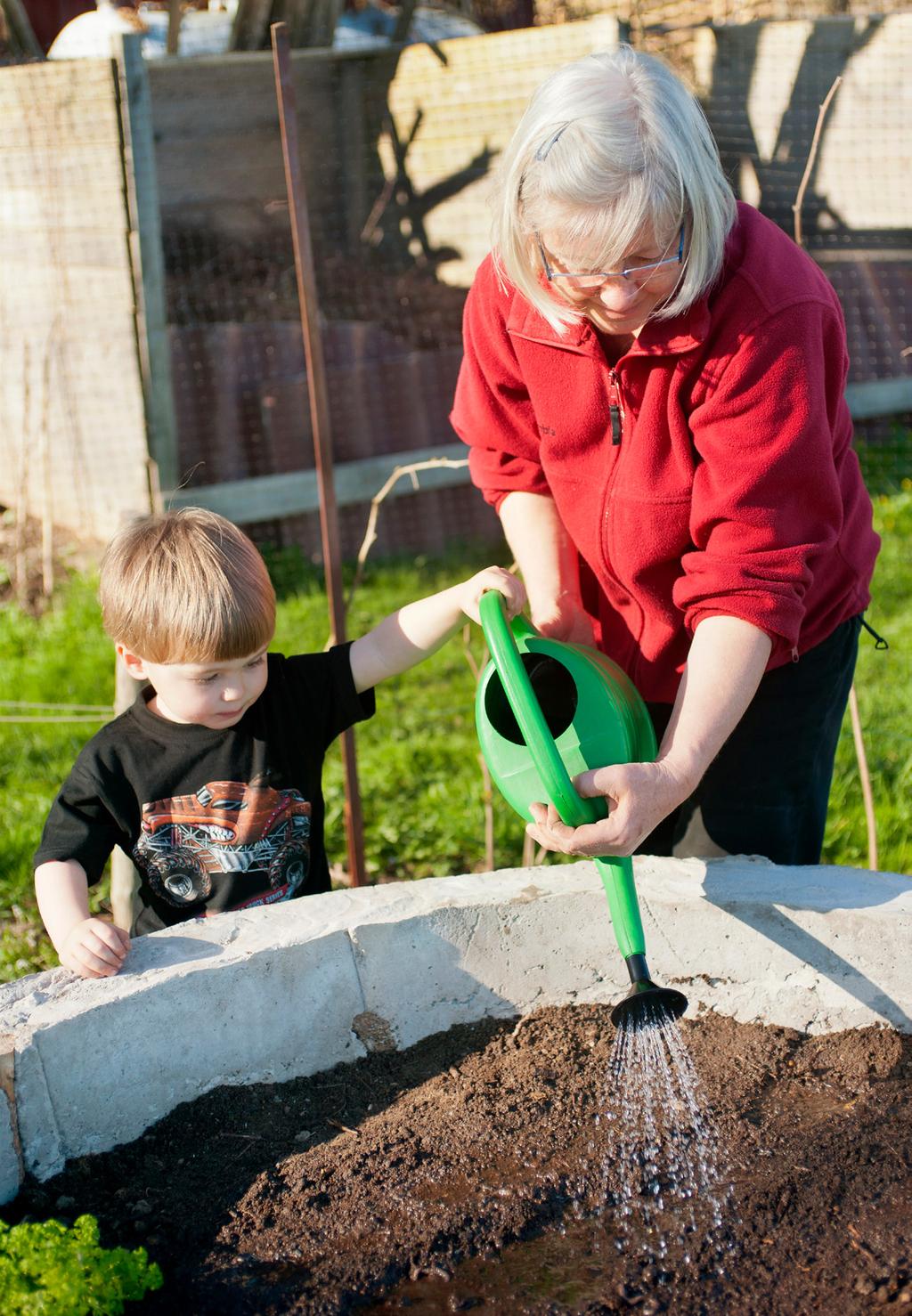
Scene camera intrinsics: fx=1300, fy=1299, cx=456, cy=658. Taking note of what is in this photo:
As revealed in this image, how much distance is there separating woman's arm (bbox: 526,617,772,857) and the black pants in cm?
36

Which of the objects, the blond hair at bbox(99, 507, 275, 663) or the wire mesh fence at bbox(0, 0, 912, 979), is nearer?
the blond hair at bbox(99, 507, 275, 663)

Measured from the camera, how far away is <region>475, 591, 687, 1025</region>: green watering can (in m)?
1.55

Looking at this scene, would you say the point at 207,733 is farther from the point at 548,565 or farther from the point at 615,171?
the point at 615,171

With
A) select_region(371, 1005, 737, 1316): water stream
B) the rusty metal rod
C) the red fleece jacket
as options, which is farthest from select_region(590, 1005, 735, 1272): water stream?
the rusty metal rod

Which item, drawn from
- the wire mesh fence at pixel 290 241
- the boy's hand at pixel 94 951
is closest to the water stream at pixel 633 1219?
the boy's hand at pixel 94 951

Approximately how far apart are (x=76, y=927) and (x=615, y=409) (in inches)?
41.0

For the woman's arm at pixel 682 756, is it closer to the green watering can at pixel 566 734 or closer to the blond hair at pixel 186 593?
the green watering can at pixel 566 734

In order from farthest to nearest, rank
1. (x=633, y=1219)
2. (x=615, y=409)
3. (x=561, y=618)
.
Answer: (x=561, y=618), (x=615, y=409), (x=633, y=1219)

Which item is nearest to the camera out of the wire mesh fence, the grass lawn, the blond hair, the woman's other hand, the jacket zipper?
the jacket zipper

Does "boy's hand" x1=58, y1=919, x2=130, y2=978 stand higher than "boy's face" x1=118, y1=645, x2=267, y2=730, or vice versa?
"boy's face" x1=118, y1=645, x2=267, y2=730

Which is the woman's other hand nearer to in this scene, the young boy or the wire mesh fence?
the young boy

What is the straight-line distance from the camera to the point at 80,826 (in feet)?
6.46

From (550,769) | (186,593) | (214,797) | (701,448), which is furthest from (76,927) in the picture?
(701,448)

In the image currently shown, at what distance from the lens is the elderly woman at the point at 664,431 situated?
1513mm
